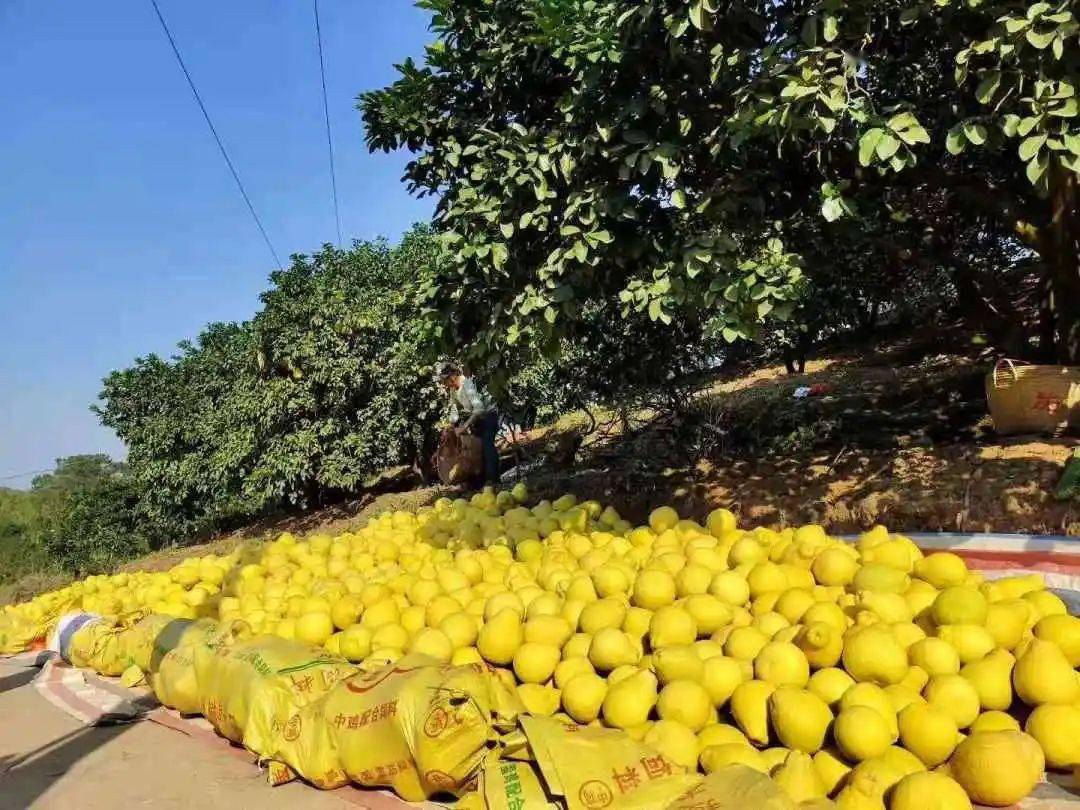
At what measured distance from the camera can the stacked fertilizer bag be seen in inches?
94.5

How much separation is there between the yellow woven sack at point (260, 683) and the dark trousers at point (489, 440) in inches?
203

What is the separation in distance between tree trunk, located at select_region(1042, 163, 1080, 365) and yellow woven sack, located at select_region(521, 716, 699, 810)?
19.0 ft

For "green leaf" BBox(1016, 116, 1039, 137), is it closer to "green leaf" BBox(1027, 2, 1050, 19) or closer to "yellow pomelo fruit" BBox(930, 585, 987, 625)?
"green leaf" BBox(1027, 2, 1050, 19)

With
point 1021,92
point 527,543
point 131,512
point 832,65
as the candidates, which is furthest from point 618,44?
point 131,512

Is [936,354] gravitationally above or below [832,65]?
below

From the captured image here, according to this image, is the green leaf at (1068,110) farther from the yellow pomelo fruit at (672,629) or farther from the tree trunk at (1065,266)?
the tree trunk at (1065,266)

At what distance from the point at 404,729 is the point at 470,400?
6.41m

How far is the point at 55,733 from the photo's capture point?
443 cm

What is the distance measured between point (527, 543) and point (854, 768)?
2.73 meters

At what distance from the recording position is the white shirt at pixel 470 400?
902 centimetres

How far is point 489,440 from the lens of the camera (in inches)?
365

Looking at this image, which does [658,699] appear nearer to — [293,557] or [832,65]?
[832,65]

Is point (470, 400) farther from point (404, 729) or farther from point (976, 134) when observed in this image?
point (976, 134)

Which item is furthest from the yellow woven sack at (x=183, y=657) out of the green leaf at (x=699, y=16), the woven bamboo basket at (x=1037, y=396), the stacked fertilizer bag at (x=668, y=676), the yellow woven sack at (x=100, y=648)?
the woven bamboo basket at (x=1037, y=396)
